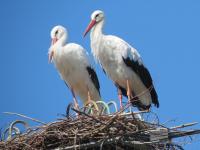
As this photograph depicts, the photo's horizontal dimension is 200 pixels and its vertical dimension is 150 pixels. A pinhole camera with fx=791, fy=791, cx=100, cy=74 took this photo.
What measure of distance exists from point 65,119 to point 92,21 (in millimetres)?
3871

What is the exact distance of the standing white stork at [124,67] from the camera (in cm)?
1175

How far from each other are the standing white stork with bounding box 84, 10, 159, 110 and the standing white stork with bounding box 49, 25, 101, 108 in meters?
0.85

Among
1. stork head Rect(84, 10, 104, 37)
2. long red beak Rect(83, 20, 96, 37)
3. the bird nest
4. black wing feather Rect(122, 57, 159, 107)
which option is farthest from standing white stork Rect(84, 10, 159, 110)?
the bird nest

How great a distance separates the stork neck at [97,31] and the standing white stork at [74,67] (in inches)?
29.4

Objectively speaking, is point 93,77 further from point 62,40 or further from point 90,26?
point 90,26

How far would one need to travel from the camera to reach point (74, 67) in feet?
42.0

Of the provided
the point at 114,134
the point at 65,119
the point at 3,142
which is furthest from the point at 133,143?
the point at 3,142

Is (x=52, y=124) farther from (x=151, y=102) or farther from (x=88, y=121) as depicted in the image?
(x=151, y=102)

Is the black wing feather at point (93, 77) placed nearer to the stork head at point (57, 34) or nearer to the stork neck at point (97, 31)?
the stork head at point (57, 34)

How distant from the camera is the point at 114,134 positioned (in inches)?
327

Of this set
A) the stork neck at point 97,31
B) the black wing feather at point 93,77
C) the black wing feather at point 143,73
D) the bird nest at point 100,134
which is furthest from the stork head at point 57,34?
the bird nest at point 100,134

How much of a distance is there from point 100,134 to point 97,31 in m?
3.91

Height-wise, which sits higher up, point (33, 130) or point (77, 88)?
point (77, 88)

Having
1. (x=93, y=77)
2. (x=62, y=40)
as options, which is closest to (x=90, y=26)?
(x=62, y=40)
